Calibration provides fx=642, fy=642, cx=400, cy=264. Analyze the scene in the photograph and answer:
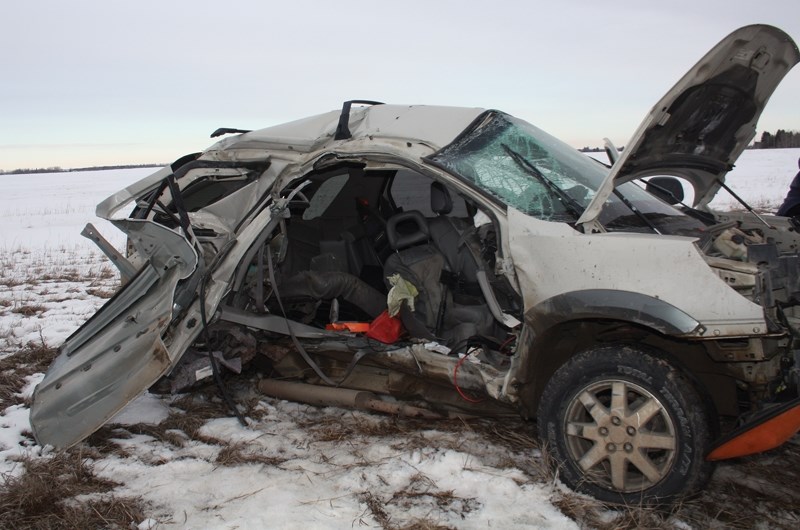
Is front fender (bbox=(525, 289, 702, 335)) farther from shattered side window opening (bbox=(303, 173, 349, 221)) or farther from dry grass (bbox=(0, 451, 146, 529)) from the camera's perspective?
shattered side window opening (bbox=(303, 173, 349, 221))

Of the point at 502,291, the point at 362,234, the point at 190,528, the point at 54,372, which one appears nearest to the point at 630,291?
the point at 502,291

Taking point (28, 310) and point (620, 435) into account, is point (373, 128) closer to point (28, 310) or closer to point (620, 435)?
point (620, 435)

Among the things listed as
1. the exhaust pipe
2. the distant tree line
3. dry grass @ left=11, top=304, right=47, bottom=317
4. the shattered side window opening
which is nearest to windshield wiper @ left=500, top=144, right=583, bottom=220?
the exhaust pipe

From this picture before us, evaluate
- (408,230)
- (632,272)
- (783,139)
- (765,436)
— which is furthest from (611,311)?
(783,139)

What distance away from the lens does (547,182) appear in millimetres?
3520

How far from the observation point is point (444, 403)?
3822mm

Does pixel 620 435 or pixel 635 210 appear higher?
pixel 635 210

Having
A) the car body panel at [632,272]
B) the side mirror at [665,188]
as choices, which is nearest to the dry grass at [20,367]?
the car body panel at [632,272]

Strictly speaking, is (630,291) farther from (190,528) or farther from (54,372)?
(54,372)

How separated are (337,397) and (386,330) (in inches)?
21.1

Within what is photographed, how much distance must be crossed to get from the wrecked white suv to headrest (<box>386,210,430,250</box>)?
0.6 inches

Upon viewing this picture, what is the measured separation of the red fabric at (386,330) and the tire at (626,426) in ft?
3.95

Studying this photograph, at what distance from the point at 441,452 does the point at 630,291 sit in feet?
4.54

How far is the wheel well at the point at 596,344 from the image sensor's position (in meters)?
3.03
